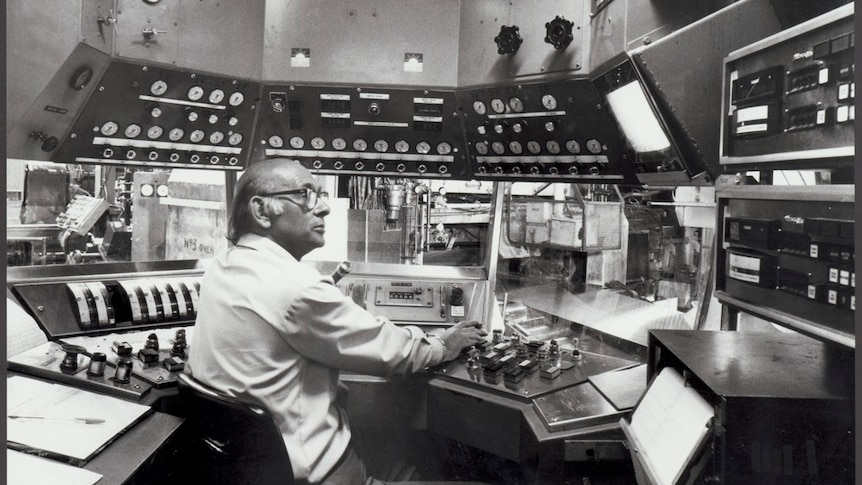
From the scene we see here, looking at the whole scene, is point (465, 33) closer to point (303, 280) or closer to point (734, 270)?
point (303, 280)

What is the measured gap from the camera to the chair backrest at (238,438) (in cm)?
123

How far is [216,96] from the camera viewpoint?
96.7 inches

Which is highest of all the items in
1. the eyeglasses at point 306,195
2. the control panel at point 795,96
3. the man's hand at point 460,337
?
the control panel at point 795,96

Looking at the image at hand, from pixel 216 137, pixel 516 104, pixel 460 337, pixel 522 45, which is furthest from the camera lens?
pixel 216 137

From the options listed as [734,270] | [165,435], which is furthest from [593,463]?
[165,435]

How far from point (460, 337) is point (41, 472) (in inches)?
46.7

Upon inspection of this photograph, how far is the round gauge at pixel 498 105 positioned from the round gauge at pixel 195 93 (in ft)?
3.88

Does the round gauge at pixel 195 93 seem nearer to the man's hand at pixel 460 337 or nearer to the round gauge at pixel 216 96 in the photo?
the round gauge at pixel 216 96

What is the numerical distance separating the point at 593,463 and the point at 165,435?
3.37 feet

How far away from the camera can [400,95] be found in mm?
2533

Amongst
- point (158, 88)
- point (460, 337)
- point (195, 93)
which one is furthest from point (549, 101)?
point (158, 88)

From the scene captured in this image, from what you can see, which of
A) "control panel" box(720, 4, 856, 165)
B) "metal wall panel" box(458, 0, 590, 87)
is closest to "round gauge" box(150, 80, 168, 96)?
A: "metal wall panel" box(458, 0, 590, 87)

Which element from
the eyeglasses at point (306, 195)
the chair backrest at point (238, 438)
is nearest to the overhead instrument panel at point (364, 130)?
the eyeglasses at point (306, 195)

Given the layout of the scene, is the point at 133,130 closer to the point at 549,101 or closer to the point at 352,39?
the point at 352,39
